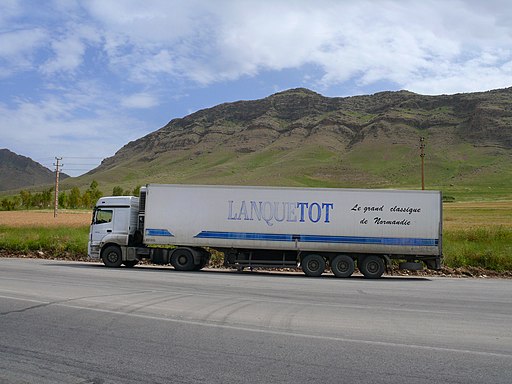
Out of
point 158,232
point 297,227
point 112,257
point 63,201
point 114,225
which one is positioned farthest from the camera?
point 63,201

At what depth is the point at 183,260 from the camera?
20578mm

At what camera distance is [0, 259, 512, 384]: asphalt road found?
6.07m

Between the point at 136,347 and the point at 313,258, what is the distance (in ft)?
42.1

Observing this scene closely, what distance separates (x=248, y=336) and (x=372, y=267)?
12.0 meters

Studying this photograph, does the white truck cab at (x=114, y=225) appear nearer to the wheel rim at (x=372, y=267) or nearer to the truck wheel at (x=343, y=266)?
the truck wheel at (x=343, y=266)

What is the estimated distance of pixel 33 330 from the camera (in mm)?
8078

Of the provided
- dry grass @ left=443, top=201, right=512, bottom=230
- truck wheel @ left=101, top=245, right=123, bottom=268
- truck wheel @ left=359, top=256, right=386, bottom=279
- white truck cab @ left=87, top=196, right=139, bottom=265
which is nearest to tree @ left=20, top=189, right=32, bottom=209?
dry grass @ left=443, top=201, right=512, bottom=230

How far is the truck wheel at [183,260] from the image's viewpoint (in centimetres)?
2044

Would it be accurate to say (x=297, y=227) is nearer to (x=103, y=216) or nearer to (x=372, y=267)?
(x=372, y=267)

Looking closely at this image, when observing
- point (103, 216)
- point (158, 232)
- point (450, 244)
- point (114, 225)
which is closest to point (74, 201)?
point (103, 216)

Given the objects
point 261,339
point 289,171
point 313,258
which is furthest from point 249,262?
point 289,171

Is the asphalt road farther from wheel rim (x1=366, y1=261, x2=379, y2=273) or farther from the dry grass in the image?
the dry grass

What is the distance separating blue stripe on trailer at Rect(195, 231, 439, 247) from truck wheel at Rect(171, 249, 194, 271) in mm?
1177

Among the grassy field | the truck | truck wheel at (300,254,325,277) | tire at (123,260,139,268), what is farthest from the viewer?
tire at (123,260,139,268)
